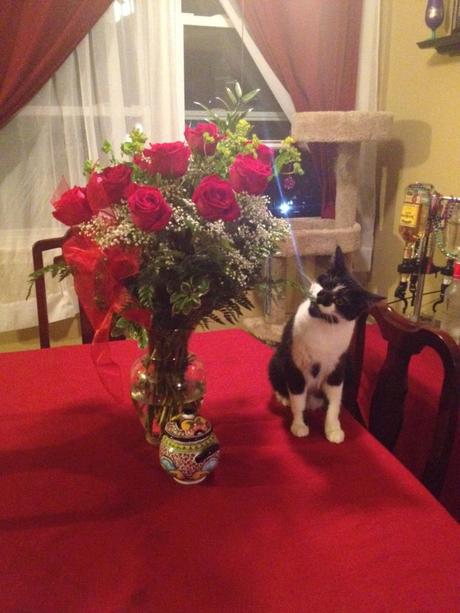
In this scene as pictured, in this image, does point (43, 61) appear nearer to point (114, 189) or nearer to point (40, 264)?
point (40, 264)

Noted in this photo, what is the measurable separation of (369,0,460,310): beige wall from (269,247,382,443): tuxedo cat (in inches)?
57.5

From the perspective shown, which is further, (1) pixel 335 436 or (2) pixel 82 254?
(1) pixel 335 436

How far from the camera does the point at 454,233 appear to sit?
212 centimetres

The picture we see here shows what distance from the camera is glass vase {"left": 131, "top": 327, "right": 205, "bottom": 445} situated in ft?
3.03

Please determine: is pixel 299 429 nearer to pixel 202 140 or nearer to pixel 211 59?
pixel 202 140

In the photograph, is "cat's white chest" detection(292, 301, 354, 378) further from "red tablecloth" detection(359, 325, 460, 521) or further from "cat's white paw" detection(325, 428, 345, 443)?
"red tablecloth" detection(359, 325, 460, 521)

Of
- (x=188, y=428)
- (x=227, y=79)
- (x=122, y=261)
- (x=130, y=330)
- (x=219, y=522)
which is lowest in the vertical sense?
(x=219, y=522)

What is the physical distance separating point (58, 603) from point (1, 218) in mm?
1993

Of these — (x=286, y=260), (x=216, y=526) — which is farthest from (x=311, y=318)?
(x=286, y=260)

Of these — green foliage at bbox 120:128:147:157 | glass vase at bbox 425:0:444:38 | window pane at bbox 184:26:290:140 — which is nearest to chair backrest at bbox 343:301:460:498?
green foliage at bbox 120:128:147:157

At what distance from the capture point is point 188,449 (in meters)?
0.80

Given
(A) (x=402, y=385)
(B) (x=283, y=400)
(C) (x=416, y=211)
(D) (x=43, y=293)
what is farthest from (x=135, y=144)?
(C) (x=416, y=211)

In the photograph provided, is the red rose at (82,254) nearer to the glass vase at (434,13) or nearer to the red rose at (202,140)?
the red rose at (202,140)

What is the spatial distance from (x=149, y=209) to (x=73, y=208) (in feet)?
0.54
